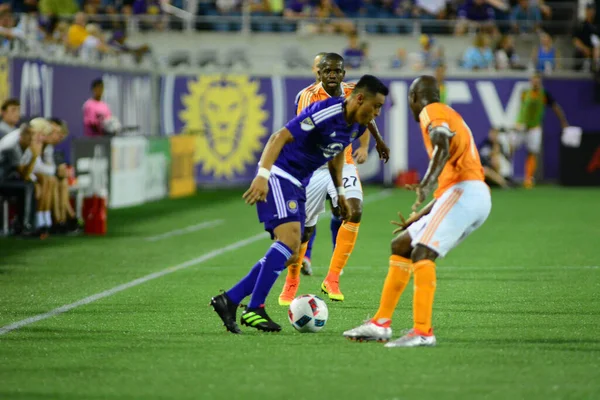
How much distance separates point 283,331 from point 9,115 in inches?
346

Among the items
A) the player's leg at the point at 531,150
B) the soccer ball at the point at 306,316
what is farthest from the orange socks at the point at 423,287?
the player's leg at the point at 531,150

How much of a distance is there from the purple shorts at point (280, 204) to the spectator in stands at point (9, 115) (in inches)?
342

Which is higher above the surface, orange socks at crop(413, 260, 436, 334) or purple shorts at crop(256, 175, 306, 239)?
purple shorts at crop(256, 175, 306, 239)

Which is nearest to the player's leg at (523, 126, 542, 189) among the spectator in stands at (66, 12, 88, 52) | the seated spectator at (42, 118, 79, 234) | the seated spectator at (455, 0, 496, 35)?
the seated spectator at (455, 0, 496, 35)

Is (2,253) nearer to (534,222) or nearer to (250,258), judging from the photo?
(250,258)

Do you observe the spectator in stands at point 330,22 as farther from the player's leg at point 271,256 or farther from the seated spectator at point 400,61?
the player's leg at point 271,256

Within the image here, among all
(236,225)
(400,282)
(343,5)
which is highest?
(343,5)

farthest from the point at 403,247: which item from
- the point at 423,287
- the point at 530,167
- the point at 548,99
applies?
the point at 548,99

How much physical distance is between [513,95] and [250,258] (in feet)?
54.7

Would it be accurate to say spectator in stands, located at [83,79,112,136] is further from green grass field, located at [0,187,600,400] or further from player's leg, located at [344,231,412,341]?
player's leg, located at [344,231,412,341]

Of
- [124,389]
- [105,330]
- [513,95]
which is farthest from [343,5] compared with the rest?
[124,389]

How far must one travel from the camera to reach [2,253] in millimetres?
13914

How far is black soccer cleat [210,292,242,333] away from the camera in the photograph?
315 inches

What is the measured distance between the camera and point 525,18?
99.9 ft
